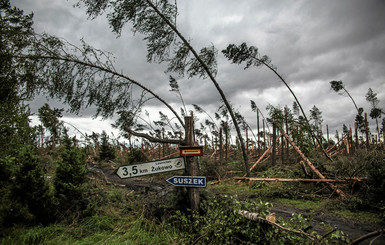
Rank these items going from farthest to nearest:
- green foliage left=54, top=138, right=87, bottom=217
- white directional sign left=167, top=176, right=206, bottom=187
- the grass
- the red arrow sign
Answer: green foliage left=54, top=138, right=87, bottom=217 < the red arrow sign < white directional sign left=167, top=176, right=206, bottom=187 < the grass

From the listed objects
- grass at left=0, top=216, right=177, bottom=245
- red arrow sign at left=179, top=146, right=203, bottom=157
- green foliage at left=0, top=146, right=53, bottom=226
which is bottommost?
grass at left=0, top=216, right=177, bottom=245

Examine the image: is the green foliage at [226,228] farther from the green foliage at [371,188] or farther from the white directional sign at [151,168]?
the green foliage at [371,188]

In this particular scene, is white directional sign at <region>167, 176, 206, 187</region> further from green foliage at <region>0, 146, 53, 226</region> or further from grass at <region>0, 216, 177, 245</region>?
green foliage at <region>0, 146, 53, 226</region>

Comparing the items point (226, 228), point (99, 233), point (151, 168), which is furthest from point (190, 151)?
A: point (99, 233)

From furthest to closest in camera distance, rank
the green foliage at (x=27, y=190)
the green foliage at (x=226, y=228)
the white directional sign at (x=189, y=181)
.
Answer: the green foliage at (x=27, y=190) → the white directional sign at (x=189, y=181) → the green foliage at (x=226, y=228)

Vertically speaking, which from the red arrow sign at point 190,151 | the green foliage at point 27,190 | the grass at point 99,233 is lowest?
the grass at point 99,233

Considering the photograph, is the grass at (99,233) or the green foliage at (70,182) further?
the green foliage at (70,182)

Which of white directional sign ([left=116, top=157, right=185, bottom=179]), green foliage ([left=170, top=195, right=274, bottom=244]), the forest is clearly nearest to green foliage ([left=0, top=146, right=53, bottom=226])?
the forest

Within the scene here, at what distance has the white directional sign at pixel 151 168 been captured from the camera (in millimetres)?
4320

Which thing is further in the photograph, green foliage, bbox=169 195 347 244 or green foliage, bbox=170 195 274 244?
green foliage, bbox=170 195 274 244

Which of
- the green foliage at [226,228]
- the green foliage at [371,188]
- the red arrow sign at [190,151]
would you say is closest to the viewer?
the green foliage at [226,228]

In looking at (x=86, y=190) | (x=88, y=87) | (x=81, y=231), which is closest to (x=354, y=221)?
(x=81, y=231)

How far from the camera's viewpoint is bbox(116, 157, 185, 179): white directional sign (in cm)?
432

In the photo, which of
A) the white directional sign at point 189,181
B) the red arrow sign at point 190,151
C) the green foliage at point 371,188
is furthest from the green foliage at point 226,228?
the green foliage at point 371,188
